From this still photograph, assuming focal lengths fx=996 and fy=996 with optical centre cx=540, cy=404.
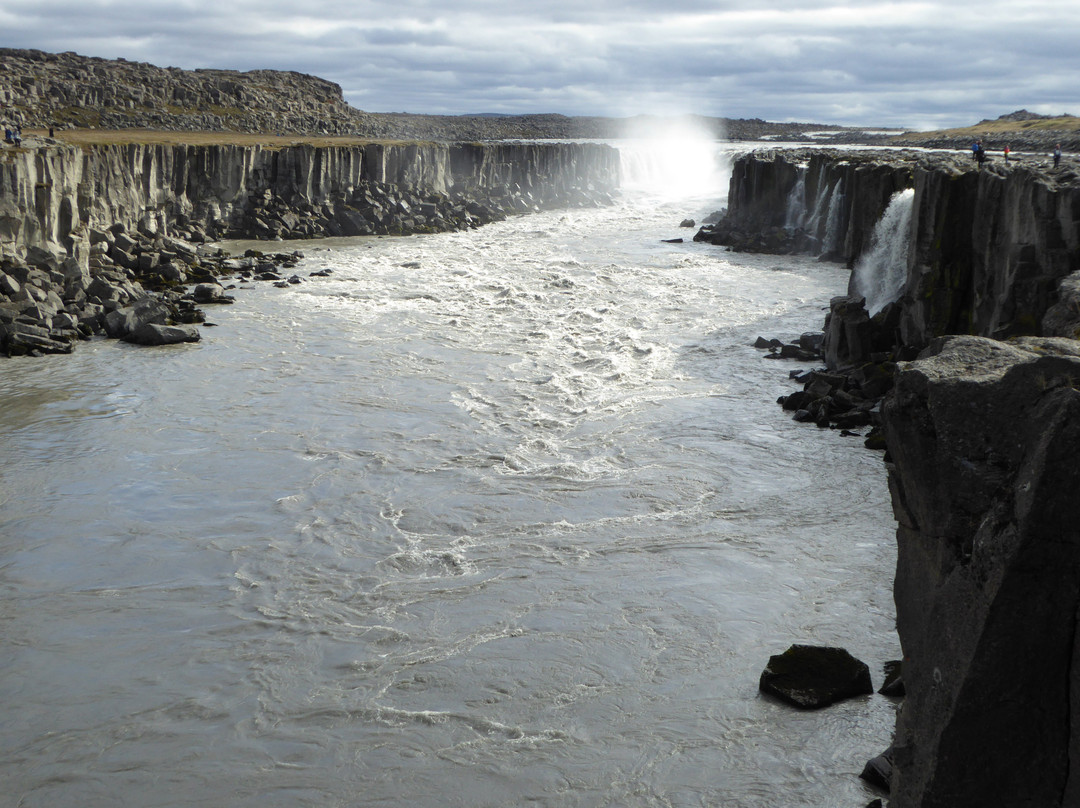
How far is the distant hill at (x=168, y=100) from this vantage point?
73.2 metres

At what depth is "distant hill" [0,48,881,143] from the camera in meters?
73.2

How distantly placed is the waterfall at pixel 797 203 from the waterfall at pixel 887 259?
20.7 m

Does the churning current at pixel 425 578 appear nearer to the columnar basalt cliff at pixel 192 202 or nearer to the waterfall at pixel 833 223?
the columnar basalt cliff at pixel 192 202

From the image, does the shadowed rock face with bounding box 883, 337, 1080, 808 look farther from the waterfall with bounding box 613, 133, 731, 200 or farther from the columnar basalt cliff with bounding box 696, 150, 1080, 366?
the waterfall with bounding box 613, 133, 731, 200

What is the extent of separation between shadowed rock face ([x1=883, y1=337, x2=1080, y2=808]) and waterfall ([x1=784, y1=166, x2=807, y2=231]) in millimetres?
45770

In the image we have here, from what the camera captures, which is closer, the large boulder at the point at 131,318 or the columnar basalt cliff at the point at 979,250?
the columnar basalt cliff at the point at 979,250

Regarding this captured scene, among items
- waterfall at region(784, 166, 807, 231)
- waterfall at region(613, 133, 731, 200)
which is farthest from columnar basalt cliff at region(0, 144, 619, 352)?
waterfall at region(784, 166, 807, 231)

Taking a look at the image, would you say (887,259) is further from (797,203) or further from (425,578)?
(797,203)

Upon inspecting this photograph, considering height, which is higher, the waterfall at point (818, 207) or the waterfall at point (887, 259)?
the waterfall at point (818, 207)

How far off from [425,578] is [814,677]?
5212 mm

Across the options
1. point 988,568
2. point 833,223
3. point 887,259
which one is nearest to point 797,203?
point 833,223

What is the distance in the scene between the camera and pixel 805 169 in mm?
51844

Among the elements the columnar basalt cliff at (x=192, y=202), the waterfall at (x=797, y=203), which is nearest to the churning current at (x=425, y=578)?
the columnar basalt cliff at (x=192, y=202)

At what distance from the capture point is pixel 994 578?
6.12 m
